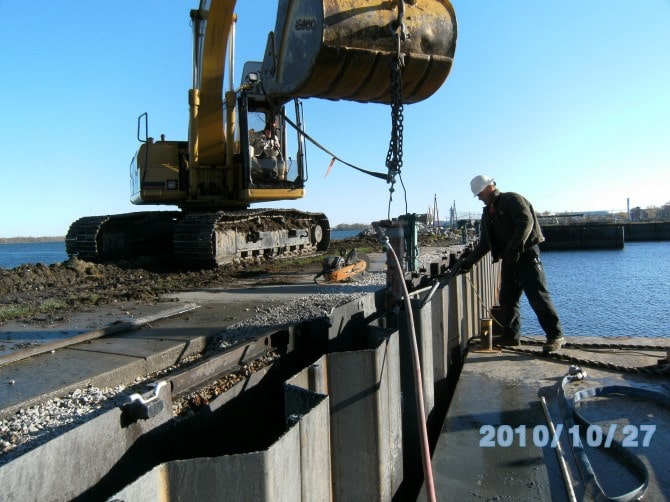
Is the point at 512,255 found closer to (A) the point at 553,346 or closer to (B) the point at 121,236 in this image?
(A) the point at 553,346

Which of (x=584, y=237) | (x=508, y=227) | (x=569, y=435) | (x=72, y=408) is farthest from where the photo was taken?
(x=584, y=237)

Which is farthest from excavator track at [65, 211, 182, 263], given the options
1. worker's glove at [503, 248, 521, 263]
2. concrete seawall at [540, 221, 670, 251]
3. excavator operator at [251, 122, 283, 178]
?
concrete seawall at [540, 221, 670, 251]

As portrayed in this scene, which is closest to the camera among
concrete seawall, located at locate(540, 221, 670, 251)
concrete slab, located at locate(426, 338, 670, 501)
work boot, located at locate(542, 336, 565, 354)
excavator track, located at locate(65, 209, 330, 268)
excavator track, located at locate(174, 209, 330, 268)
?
concrete slab, located at locate(426, 338, 670, 501)

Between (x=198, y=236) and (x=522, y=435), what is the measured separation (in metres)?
7.72

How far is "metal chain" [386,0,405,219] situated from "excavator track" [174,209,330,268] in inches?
251

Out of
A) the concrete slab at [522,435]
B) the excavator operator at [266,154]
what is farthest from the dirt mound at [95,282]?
the concrete slab at [522,435]

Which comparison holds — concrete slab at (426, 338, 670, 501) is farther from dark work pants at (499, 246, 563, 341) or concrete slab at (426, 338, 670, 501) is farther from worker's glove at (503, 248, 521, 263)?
worker's glove at (503, 248, 521, 263)

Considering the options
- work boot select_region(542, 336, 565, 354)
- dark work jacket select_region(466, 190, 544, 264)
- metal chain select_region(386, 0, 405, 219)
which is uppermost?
metal chain select_region(386, 0, 405, 219)

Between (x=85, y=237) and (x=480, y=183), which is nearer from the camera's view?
(x=480, y=183)

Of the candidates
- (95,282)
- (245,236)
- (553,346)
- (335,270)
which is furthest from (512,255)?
(245,236)

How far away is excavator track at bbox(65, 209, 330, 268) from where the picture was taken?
10148mm

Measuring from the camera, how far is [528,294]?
17.8ft

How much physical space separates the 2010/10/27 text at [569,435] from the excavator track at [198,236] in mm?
7334

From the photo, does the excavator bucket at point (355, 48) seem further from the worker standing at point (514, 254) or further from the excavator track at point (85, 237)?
the excavator track at point (85, 237)
